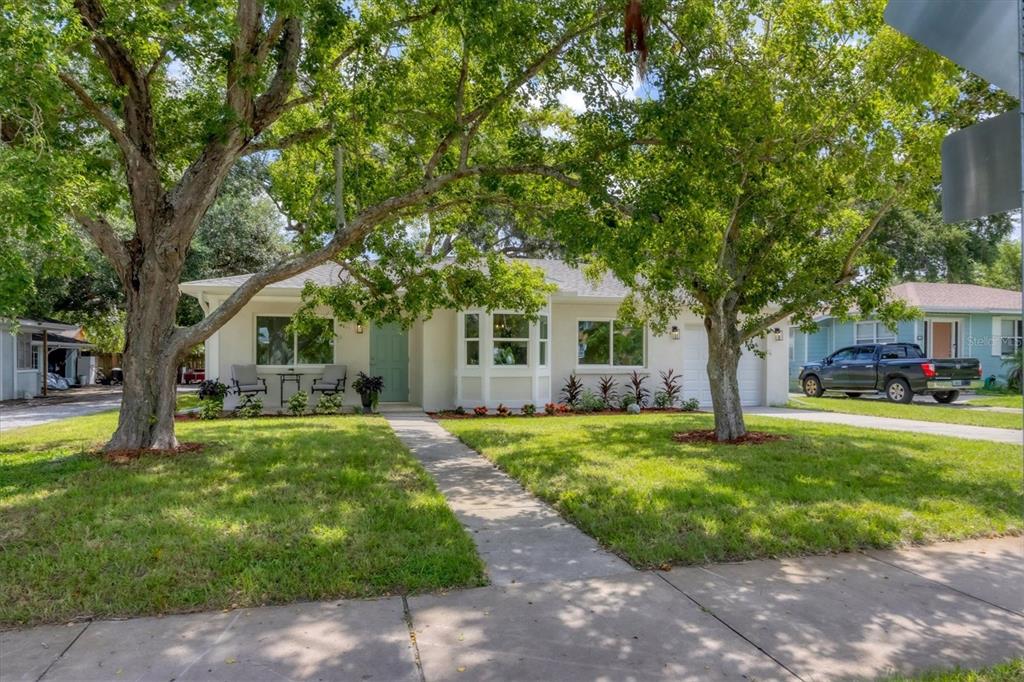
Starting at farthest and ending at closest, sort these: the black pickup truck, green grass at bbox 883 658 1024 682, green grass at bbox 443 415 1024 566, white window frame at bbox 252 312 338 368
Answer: the black pickup truck → white window frame at bbox 252 312 338 368 → green grass at bbox 443 415 1024 566 → green grass at bbox 883 658 1024 682

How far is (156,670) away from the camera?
2885 mm

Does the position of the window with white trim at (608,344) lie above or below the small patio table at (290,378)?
above

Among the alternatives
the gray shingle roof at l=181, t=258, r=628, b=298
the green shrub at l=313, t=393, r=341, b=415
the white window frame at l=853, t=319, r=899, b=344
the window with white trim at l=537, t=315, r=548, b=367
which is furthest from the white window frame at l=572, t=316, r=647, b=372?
the white window frame at l=853, t=319, r=899, b=344

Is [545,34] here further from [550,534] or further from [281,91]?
[550,534]

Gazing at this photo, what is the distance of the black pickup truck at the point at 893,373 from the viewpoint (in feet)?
53.8

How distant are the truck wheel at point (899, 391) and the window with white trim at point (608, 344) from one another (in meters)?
7.60

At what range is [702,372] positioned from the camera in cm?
1645

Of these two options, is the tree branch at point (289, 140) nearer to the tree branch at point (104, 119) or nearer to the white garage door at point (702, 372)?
the tree branch at point (104, 119)

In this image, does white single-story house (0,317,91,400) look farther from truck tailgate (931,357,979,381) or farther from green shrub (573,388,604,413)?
truck tailgate (931,357,979,381)

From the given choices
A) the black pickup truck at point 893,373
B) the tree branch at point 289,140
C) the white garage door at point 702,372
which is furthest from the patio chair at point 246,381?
the black pickup truck at point 893,373

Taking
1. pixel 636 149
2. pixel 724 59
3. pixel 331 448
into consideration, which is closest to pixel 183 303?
pixel 331 448

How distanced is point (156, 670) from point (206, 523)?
211cm

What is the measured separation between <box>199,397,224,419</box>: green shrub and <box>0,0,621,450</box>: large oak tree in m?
4.81

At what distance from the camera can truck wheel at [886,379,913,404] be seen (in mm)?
17016
